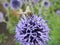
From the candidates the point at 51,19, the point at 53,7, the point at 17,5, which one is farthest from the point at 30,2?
the point at 53,7

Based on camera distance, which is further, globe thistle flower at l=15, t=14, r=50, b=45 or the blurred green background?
the blurred green background

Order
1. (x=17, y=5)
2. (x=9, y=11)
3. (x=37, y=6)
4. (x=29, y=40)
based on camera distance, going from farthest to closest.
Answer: (x=9, y=11)
(x=37, y=6)
(x=17, y=5)
(x=29, y=40)

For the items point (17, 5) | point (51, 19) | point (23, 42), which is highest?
point (17, 5)

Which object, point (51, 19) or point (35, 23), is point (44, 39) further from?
point (51, 19)

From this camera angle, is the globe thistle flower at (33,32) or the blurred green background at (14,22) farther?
the blurred green background at (14,22)

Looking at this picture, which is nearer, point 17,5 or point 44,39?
point 44,39

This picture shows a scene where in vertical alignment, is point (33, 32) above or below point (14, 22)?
below

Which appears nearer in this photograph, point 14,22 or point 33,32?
point 33,32

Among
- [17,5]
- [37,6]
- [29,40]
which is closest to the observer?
[29,40]
